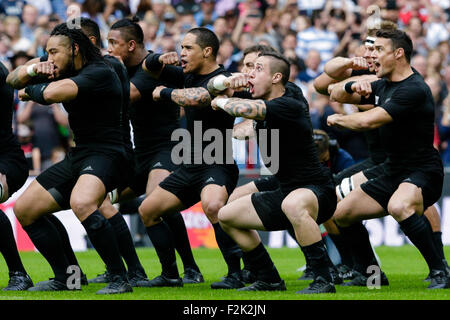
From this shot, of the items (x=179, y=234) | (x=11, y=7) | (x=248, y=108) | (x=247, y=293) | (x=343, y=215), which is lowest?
(x=247, y=293)

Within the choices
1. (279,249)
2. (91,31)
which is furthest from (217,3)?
(91,31)

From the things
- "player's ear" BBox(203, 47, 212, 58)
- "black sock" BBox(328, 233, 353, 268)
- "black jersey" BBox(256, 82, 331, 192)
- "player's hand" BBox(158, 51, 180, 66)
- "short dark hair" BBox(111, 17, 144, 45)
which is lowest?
"black sock" BBox(328, 233, 353, 268)

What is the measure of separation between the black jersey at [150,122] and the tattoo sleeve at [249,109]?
2265 mm

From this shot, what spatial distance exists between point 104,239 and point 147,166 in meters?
2.14

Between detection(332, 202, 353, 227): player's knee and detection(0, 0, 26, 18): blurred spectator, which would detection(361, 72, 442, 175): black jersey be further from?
detection(0, 0, 26, 18): blurred spectator

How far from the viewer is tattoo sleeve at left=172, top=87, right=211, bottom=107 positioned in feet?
30.9

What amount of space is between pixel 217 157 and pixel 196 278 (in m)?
1.50

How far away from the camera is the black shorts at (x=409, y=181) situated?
8898 mm

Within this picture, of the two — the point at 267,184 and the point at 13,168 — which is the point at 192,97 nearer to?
the point at 267,184

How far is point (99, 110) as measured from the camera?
28.8ft

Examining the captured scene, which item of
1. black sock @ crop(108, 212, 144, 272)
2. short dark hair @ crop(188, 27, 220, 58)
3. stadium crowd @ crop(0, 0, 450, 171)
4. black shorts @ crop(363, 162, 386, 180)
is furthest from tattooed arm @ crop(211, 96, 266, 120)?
stadium crowd @ crop(0, 0, 450, 171)

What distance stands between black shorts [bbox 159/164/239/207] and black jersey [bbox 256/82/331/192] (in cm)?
104

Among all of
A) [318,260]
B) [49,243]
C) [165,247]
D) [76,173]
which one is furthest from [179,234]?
[318,260]

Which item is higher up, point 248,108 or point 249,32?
point 249,32
